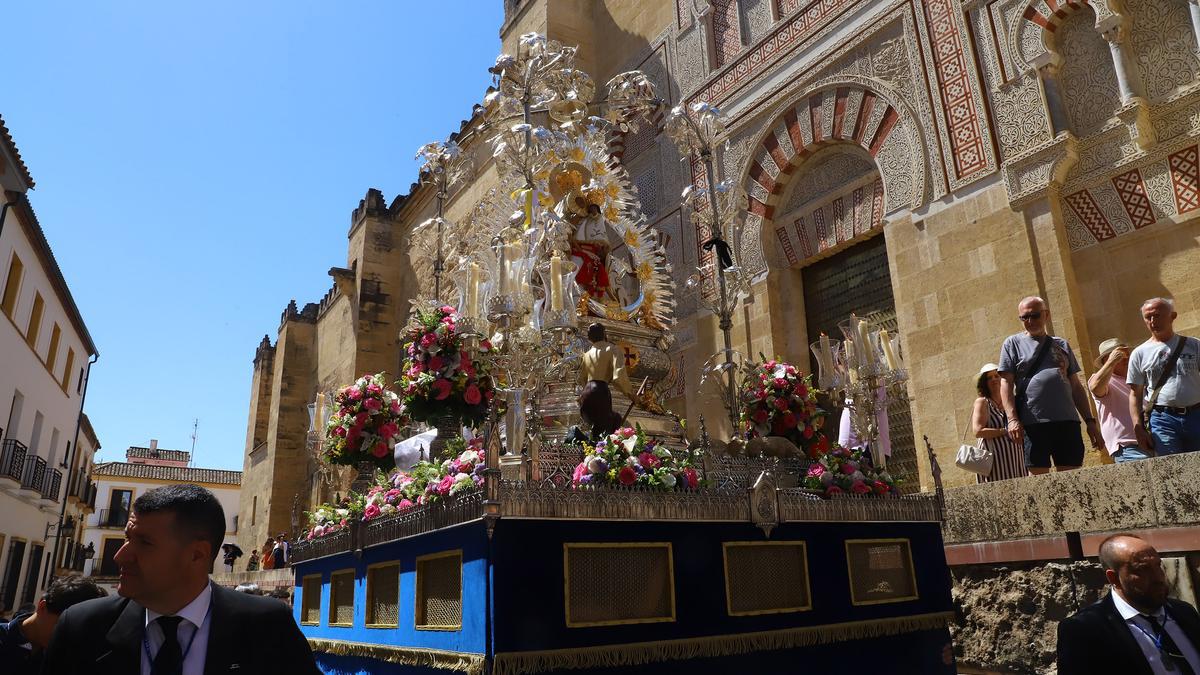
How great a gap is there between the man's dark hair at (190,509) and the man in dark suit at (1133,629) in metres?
2.01

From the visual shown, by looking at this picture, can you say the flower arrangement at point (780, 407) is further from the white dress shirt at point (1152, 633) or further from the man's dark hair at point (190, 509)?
the man's dark hair at point (190, 509)

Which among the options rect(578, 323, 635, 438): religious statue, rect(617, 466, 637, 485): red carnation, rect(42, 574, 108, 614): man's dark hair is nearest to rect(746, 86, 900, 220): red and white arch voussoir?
rect(578, 323, 635, 438): religious statue

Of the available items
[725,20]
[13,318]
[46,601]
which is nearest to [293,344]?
→ [13,318]

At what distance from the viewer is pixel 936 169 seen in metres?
7.12

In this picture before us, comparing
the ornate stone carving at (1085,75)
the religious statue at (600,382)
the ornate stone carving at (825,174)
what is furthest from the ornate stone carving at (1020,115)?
the religious statue at (600,382)

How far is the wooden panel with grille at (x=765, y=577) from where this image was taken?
3.17 m

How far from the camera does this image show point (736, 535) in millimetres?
3246

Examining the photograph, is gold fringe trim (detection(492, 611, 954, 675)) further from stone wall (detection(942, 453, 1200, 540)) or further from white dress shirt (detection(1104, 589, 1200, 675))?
white dress shirt (detection(1104, 589, 1200, 675))

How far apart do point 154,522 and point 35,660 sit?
130 centimetres

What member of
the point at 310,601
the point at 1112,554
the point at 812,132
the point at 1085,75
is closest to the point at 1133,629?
the point at 1112,554

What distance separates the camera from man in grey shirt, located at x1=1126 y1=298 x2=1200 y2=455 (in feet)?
11.8

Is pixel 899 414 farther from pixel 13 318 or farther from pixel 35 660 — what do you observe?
pixel 13 318

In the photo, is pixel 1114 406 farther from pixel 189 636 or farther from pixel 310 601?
pixel 310 601

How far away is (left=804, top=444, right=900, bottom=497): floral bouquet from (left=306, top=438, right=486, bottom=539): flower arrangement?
1.68 meters
